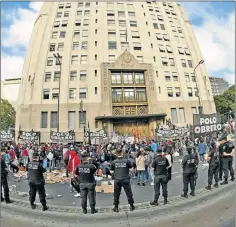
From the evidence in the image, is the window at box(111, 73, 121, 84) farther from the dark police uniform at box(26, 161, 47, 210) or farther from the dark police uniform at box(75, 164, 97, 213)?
the dark police uniform at box(75, 164, 97, 213)

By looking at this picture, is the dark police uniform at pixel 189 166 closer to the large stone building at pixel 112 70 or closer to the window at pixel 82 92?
the large stone building at pixel 112 70

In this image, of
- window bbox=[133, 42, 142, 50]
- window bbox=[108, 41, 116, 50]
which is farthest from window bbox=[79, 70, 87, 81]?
window bbox=[133, 42, 142, 50]

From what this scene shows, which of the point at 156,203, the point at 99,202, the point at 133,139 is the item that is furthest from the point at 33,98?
the point at 156,203

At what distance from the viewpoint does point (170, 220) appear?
405 centimetres

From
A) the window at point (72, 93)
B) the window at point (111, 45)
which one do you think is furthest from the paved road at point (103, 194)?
the window at point (111, 45)

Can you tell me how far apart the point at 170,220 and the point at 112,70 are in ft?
58.9

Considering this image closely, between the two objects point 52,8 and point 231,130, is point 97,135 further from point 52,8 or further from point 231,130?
point 231,130

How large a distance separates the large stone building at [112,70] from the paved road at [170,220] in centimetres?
531

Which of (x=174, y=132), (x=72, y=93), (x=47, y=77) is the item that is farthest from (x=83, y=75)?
(x=174, y=132)

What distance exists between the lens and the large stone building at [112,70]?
1108cm

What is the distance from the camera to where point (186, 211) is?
14.4 ft

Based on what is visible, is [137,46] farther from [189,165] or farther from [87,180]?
[87,180]

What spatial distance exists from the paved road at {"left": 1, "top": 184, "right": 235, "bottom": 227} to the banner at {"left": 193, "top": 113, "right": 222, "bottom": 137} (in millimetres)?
2565

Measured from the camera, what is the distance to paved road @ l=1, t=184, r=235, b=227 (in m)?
3.89
